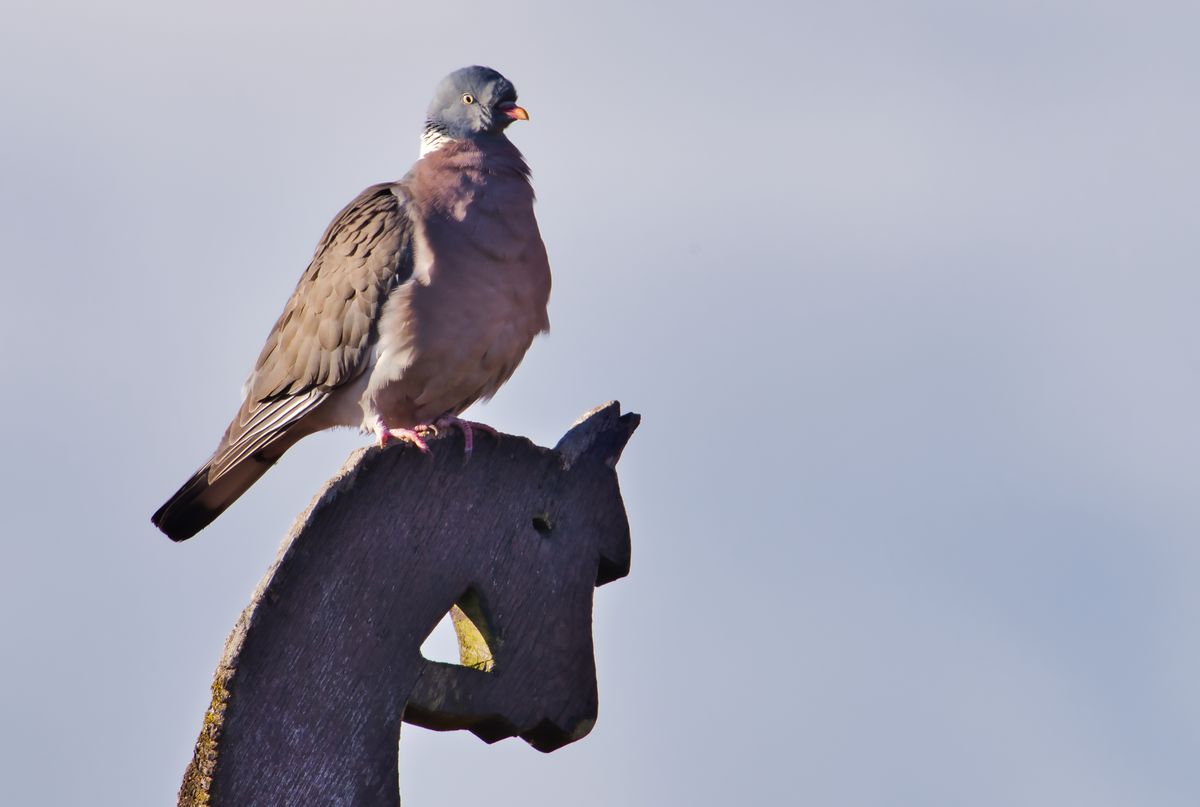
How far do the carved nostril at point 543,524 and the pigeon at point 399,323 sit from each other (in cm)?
160

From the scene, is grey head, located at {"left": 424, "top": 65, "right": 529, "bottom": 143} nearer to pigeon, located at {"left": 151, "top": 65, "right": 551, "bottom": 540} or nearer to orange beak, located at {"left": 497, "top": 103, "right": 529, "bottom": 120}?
orange beak, located at {"left": 497, "top": 103, "right": 529, "bottom": 120}

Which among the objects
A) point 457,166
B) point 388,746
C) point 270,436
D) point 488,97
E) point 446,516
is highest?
point 488,97

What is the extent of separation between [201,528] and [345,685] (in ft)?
7.33

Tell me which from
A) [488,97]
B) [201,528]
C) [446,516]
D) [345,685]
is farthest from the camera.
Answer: [488,97]

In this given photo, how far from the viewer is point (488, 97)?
588 cm

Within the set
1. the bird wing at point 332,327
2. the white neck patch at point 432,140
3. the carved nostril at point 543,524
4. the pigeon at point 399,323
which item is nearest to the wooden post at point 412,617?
the carved nostril at point 543,524

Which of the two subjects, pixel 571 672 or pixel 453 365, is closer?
pixel 571 672

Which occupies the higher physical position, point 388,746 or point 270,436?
point 270,436

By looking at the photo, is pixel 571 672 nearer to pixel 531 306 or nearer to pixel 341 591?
pixel 341 591

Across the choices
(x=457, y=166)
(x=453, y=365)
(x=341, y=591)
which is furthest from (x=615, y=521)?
(x=457, y=166)

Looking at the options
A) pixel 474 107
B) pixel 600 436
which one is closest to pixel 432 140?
pixel 474 107

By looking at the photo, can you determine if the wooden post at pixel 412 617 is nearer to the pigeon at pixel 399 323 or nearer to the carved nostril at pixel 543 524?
the carved nostril at pixel 543 524

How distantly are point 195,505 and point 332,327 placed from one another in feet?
2.43

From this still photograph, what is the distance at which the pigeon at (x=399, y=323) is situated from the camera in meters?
5.00
